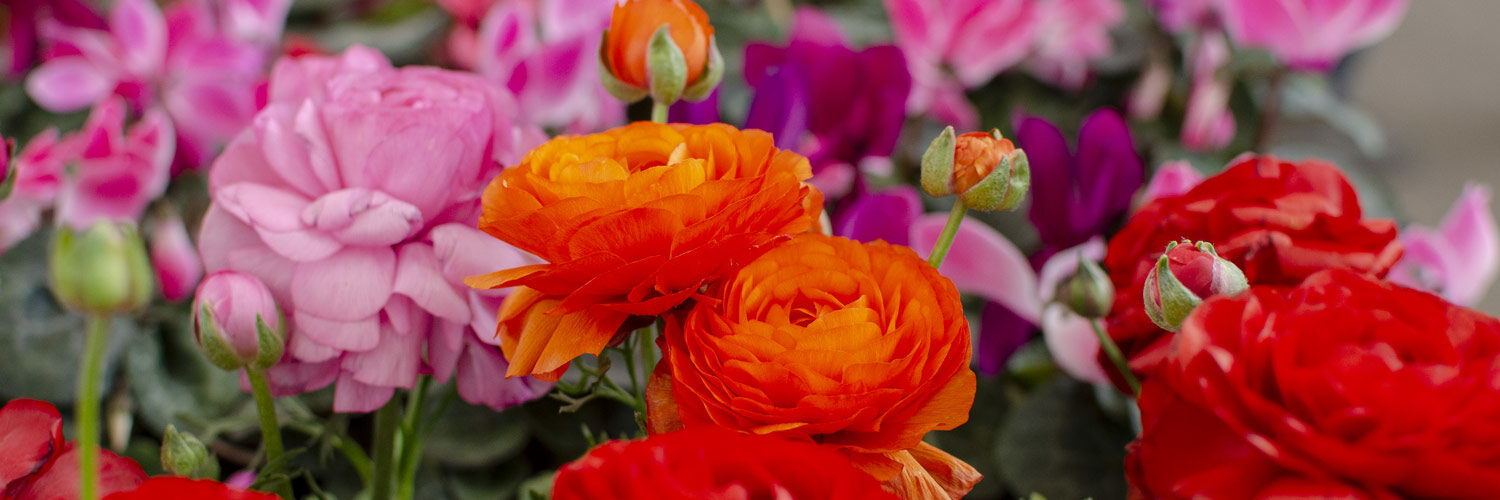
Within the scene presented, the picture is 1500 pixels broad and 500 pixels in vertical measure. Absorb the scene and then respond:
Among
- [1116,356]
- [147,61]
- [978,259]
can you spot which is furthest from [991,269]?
[147,61]

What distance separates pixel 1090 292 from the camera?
28 cm

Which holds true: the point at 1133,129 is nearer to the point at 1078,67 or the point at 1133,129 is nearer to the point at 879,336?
the point at 1078,67

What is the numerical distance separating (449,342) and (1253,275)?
0.68 feet

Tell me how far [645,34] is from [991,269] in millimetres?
192

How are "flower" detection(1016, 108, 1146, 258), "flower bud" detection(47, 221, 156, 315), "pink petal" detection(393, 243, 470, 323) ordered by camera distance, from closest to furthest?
"flower bud" detection(47, 221, 156, 315) < "pink petal" detection(393, 243, 470, 323) < "flower" detection(1016, 108, 1146, 258)

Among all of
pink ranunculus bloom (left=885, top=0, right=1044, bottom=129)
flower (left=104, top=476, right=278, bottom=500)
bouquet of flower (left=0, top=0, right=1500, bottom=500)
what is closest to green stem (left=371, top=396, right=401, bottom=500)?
bouquet of flower (left=0, top=0, right=1500, bottom=500)

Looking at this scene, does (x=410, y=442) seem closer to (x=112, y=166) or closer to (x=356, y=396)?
(x=356, y=396)

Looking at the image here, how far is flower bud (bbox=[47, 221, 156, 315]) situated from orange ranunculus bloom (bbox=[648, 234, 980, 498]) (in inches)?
3.8

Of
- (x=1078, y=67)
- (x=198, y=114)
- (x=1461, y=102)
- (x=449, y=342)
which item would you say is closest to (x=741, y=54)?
(x=1078, y=67)

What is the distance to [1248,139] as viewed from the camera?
624 millimetres

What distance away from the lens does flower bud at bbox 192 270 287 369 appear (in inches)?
9.3

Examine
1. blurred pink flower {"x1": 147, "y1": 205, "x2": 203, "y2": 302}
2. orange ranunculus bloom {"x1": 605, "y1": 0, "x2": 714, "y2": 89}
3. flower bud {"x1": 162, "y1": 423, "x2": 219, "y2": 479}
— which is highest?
orange ranunculus bloom {"x1": 605, "y1": 0, "x2": 714, "y2": 89}

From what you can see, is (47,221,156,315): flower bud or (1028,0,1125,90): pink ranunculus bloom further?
(1028,0,1125,90): pink ranunculus bloom

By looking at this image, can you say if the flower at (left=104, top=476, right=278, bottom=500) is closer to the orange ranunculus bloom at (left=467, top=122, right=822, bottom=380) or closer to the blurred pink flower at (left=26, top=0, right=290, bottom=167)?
the orange ranunculus bloom at (left=467, top=122, right=822, bottom=380)
